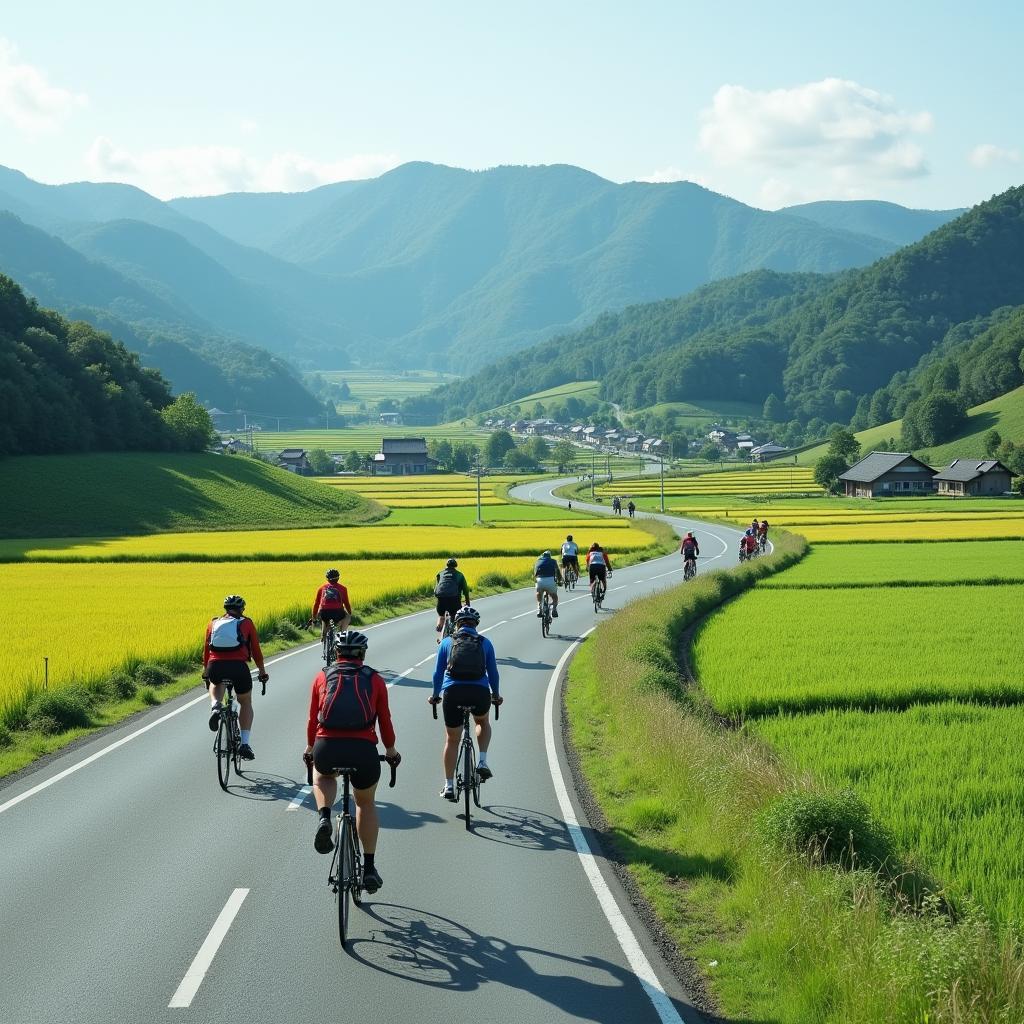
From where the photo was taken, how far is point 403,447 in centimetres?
17462

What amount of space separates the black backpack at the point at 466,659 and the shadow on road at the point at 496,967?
2.98 meters

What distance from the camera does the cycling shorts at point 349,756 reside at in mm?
8133

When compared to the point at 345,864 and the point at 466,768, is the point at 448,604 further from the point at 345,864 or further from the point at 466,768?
the point at 345,864

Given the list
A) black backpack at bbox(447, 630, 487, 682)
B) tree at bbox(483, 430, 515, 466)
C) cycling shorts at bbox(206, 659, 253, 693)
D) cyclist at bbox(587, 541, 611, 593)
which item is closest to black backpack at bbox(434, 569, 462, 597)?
cycling shorts at bbox(206, 659, 253, 693)

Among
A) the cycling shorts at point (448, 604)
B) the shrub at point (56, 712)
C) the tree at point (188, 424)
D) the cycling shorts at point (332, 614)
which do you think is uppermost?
the tree at point (188, 424)

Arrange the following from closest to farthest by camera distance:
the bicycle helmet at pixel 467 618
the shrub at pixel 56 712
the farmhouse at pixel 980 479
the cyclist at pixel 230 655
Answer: the bicycle helmet at pixel 467 618, the cyclist at pixel 230 655, the shrub at pixel 56 712, the farmhouse at pixel 980 479

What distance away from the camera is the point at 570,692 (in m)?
19.4

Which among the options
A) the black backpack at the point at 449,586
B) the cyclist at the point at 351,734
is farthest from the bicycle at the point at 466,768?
the black backpack at the point at 449,586

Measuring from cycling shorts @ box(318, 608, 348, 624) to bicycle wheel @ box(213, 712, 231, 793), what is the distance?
5564 millimetres

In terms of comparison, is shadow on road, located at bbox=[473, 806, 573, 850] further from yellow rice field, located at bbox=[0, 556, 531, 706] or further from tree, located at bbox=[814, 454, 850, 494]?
tree, located at bbox=[814, 454, 850, 494]

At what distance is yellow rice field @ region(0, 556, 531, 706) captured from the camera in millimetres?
21375

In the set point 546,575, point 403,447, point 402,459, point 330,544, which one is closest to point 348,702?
point 546,575

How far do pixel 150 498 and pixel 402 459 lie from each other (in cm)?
9353

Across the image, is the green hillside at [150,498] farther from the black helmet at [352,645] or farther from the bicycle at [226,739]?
the black helmet at [352,645]
